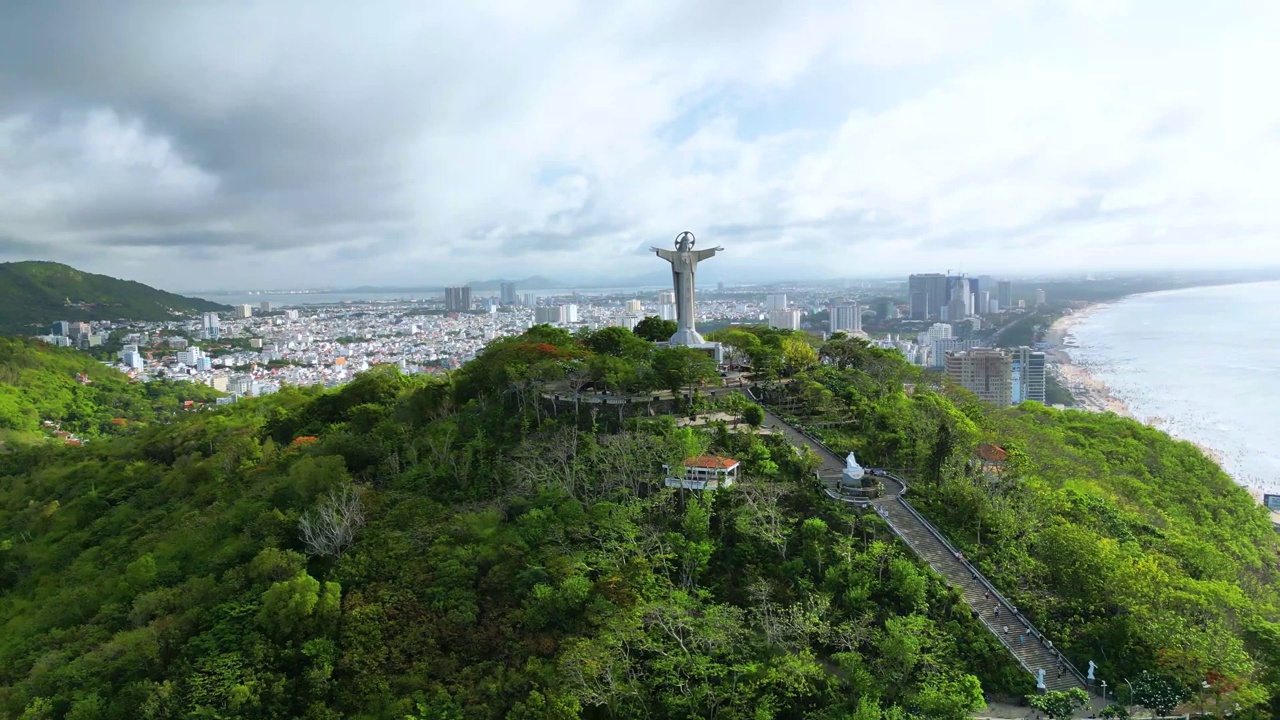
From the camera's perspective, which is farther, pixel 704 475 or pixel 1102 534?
pixel 704 475

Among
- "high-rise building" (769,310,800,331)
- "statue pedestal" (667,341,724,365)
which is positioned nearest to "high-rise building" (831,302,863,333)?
"high-rise building" (769,310,800,331)

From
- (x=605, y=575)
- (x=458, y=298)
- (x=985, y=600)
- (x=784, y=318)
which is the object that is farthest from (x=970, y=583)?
(x=458, y=298)

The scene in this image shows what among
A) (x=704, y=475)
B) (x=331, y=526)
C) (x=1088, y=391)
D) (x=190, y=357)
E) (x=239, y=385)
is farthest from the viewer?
(x=190, y=357)

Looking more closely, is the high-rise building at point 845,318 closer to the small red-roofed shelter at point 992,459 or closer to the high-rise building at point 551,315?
the high-rise building at point 551,315

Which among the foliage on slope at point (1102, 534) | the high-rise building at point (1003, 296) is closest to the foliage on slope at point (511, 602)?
the foliage on slope at point (1102, 534)

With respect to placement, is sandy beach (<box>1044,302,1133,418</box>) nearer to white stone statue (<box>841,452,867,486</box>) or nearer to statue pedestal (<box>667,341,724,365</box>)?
statue pedestal (<box>667,341,724,365</box>)

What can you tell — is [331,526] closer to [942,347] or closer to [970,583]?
[970,583]

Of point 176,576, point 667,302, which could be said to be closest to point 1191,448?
point 176,576
